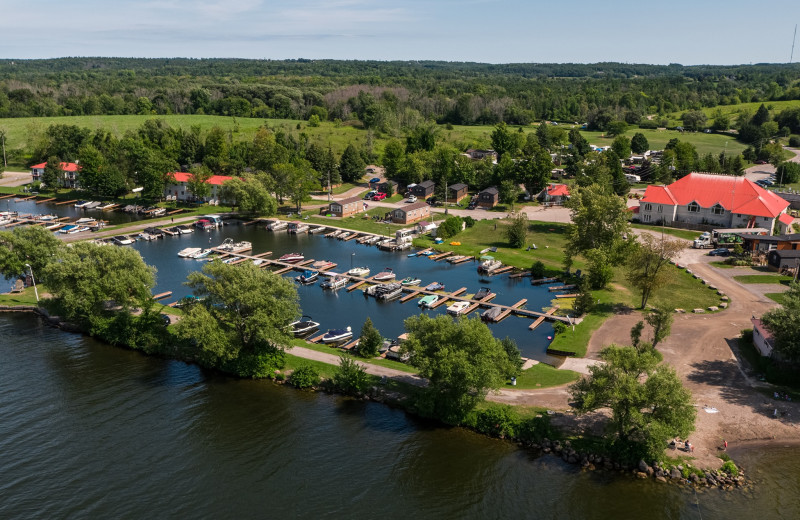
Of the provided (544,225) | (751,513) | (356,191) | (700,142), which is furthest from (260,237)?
(700,142)

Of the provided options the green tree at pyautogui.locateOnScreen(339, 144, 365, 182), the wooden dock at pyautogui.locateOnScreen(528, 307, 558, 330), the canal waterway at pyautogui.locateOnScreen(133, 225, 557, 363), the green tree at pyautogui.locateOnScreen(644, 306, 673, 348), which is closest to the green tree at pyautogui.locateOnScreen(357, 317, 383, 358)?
the canal waterway at pyautogui.locateOnScreen(133, 225, 557, 363)

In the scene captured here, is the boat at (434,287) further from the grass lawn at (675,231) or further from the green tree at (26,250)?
the grass lawn at (675,231)

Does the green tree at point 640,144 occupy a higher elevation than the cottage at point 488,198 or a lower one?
higher

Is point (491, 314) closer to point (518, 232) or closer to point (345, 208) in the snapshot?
point (518, 232)

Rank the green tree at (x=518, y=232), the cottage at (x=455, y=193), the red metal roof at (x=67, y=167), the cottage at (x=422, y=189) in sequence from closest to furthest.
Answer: the green tree at (x=518, y=232)
the cottage at (x=455, y=193)
the cottage at (x=422, y=189)
the red metal roof at (x=67, y=167)

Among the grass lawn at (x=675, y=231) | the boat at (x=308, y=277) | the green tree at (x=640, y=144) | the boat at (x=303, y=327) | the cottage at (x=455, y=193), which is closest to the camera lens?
the boat at (x=303, y=327)

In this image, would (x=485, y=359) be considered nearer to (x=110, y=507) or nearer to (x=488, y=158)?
(x=110, y=507)

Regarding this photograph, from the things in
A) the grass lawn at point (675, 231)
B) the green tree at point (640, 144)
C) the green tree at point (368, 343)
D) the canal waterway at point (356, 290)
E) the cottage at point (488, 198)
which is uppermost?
the green tree at point (640, 144)

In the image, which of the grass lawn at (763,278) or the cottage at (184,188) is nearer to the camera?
the grass lawn at (763,278)

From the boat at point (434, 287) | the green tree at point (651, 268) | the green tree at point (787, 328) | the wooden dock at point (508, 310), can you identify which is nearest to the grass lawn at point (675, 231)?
the green tree at point (651, 268)
